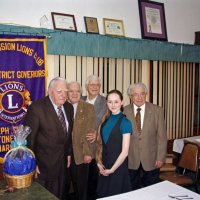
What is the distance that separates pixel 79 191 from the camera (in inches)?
120

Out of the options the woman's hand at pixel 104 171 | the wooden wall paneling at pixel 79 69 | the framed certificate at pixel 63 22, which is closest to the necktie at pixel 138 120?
the woman's hand at pixel 104 171

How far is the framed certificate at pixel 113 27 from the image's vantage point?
4.07 m

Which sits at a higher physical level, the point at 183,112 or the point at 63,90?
the point at 63,90

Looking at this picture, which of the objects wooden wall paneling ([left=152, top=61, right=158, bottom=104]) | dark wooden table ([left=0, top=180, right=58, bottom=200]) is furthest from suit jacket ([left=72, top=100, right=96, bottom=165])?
wooden wall paneling ([left=152, top=61, right=158, bottom=104])

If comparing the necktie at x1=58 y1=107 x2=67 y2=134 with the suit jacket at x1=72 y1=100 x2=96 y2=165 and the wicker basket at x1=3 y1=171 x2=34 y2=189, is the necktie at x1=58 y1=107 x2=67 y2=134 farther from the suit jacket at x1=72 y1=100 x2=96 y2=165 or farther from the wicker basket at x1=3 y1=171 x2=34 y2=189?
the wicker basket at x1=3 y1=171 x2=34 y2=189

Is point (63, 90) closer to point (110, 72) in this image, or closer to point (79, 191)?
point (79, 191)

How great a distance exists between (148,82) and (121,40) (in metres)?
0.85

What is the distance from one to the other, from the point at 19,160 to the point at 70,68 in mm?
2092

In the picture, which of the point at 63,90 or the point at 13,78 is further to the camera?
the point at 13,78

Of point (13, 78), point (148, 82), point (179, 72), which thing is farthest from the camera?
point (179, 72)

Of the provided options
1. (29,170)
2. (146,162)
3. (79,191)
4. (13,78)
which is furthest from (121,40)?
(29,170)

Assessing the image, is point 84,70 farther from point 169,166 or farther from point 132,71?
point 169,166

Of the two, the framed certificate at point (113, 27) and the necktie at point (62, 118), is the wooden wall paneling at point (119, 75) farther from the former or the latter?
the necktie at point (62, 118)

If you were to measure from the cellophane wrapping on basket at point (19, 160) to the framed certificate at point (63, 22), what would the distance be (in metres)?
2.06
